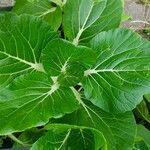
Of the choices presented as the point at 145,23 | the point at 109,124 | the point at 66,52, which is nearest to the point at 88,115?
the point at 109,124

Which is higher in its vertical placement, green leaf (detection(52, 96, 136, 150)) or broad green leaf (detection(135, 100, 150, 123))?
green leaf (detection(52, 96, 136, 150))

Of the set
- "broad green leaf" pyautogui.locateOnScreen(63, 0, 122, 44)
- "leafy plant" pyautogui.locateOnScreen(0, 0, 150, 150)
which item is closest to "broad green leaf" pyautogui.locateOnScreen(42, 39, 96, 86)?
"leafy plant" pyautogui.locateOnScreen(0, 0, 150, 150)

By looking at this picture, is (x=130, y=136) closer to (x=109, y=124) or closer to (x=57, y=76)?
(x=109, y=124)

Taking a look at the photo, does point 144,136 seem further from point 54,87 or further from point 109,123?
point 54,87

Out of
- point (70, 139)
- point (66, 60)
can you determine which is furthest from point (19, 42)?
point (70, 139)

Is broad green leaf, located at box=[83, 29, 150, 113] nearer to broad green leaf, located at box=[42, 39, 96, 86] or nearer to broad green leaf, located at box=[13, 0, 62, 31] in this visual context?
broad green leaf, located at box=[42, 39, 96, 86]
